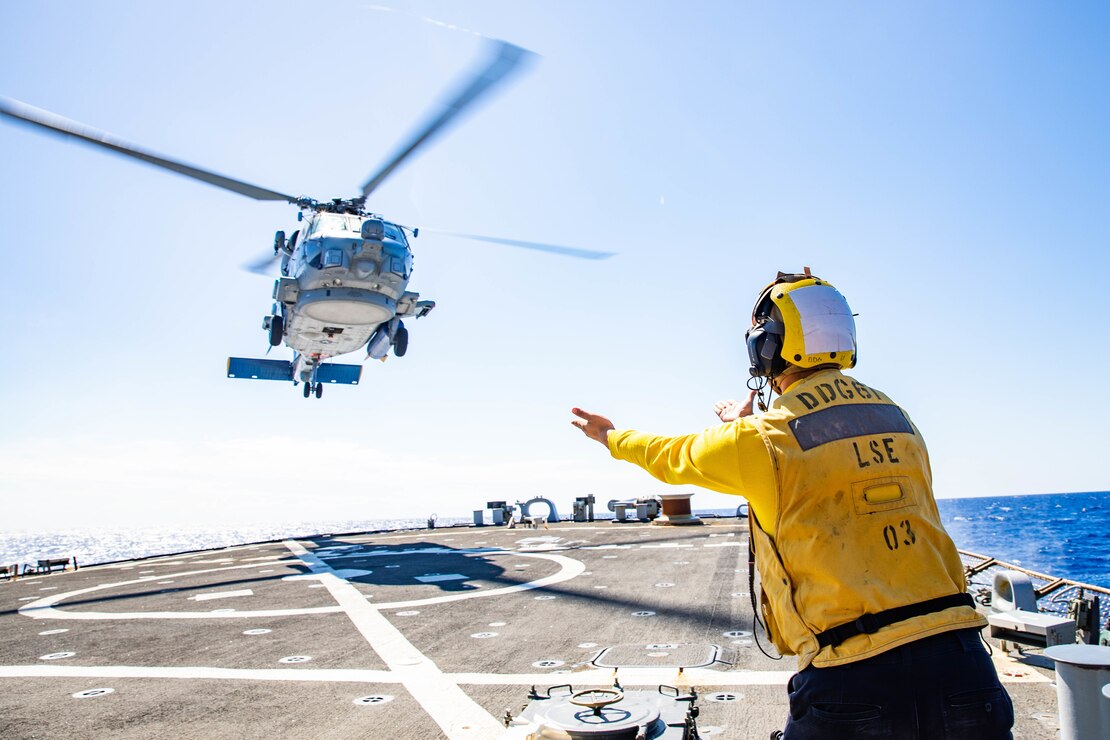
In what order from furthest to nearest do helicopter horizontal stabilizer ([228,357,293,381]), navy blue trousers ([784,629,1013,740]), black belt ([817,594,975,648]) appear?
helicopter horizontal stabilizer ([228,357,293,381]) < black belt ([817,594,975,648]) < navy blue trousers ([784,629,1013,740])

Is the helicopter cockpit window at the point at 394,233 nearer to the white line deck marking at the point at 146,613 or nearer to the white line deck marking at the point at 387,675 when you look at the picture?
the white line deck marking at the point at 146,613

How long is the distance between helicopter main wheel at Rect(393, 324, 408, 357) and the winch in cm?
2063

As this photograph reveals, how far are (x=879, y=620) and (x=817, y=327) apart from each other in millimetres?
1241

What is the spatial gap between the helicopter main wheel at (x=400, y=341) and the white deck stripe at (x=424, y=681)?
41.8ft

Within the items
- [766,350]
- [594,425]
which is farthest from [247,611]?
[766,350]

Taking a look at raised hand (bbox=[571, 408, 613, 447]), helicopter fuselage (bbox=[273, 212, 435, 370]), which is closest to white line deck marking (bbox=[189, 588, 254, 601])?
helicopter fuselage (bbox=[273, 212, 435, 370])

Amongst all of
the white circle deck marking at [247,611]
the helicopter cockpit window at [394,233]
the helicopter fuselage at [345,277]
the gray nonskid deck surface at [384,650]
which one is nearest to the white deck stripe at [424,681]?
the gray nonskid deck surface at [384,650]

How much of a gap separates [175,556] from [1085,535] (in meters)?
91.3

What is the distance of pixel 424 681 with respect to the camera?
6.88m

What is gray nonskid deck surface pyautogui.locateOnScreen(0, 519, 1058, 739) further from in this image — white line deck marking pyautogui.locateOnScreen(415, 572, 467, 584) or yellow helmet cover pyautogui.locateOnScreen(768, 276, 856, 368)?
yellow helmet cover pyautogui.locateOnScreen(768, 276, 856, 368)

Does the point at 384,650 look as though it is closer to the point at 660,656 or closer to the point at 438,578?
the point at 660,656

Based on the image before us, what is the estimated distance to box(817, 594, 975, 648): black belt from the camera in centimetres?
244

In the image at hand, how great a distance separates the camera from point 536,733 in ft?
10.7

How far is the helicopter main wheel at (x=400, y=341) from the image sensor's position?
23422 millimetres
